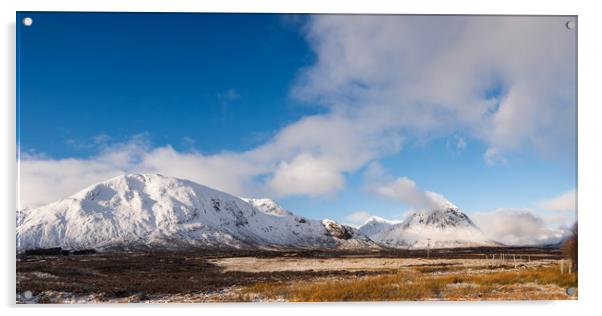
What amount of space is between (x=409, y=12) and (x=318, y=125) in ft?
13.8

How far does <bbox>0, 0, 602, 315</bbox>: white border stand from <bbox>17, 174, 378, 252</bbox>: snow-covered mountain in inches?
64.0

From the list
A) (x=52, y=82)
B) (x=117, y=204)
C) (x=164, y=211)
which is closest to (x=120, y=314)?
(x=52, y=82)

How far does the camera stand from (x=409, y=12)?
37.3ft

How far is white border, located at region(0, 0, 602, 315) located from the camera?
1062 cm

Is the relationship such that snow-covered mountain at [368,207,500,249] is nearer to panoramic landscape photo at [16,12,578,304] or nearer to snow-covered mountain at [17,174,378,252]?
panoramic landscape photo at [16,12,578,304]

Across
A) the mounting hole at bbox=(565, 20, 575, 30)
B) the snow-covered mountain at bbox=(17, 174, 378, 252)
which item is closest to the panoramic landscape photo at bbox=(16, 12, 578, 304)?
the mounting hole at bbox=(565, 20, 575, 30)

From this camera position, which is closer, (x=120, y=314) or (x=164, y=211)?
(x=120, y=314)

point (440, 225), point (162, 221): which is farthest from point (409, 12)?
point (162, 221)

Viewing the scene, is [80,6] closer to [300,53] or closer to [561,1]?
[300,53]

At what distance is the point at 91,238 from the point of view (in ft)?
73.1

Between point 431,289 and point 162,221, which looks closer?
point 431,289

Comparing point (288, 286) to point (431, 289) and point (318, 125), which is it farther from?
point (318, 125)

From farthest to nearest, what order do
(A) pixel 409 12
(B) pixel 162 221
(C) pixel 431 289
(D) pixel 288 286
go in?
(B) pixel 162 221, (D) pixel 288 286, (C) pixel 431 289, (A) pixel 409 12
